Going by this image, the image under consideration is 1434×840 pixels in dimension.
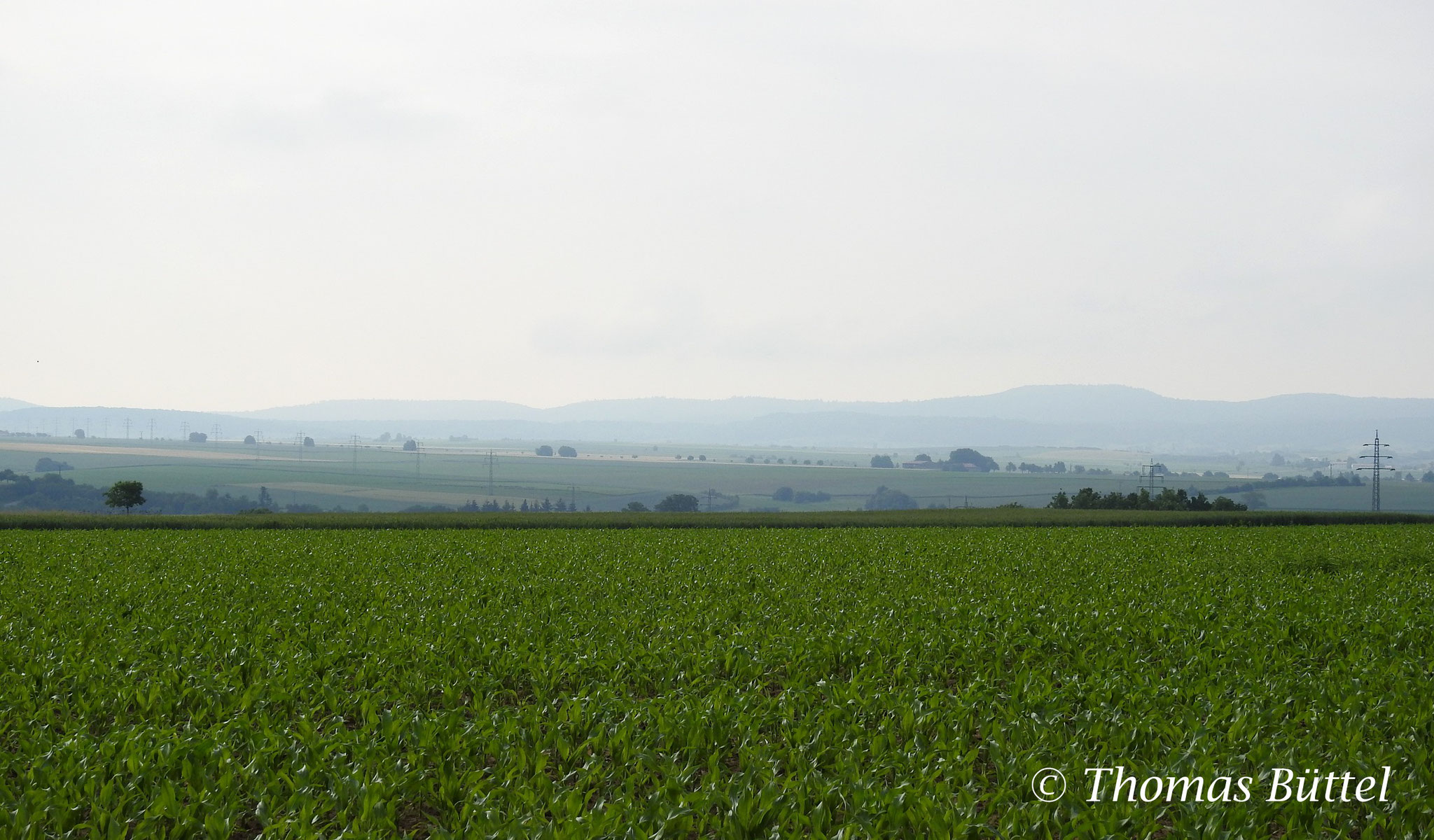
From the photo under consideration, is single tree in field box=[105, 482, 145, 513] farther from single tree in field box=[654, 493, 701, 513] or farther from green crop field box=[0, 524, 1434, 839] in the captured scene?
single tree in field box=[654, 493, 701, 513]

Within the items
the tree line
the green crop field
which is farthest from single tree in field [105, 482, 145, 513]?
the tree line

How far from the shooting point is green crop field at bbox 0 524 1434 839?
821 cm

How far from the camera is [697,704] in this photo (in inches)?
446

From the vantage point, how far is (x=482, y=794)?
8961mm

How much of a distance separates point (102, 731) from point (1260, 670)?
14.8 metres

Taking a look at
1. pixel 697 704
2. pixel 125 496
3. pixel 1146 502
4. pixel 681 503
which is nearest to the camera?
pixel 697 704

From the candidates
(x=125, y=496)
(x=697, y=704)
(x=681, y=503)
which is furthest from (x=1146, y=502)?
(x=681, y=503)

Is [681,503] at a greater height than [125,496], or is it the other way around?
[125,496]

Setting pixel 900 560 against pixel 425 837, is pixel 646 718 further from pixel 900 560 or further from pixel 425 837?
pixel 900 560

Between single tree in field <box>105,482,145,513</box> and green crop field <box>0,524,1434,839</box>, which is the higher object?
green crop field <box>0,524,1434,839</box>

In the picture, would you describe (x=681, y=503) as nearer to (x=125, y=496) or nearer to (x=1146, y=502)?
(x=1146, y=502)

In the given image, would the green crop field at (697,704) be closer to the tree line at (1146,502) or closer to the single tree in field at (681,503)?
the tree line at (1146,502)

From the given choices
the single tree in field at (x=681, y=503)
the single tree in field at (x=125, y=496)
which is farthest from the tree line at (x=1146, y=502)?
the single tree in field at (x=681, y=503)

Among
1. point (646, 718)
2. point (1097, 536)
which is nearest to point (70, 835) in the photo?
point (646, 718)
